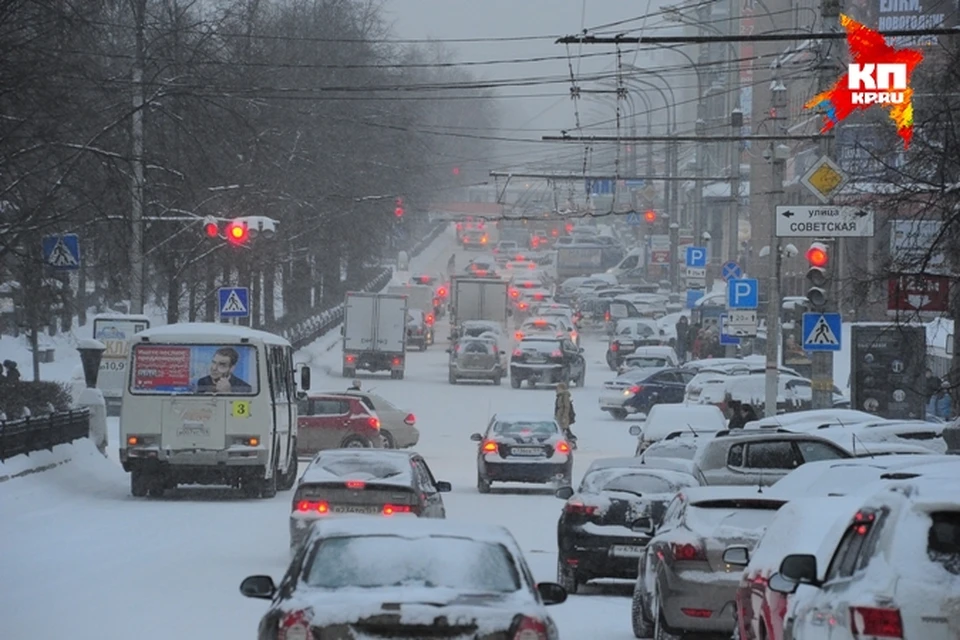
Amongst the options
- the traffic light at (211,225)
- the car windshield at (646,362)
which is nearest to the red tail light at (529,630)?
the traffic light at (211,225)

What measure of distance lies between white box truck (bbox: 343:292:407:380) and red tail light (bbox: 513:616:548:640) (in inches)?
2171

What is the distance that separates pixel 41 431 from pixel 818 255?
41.2 feet

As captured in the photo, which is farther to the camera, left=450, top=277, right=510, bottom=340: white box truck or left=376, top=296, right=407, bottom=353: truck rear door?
left=450, top=277, right=510, bottom=340: white box truck

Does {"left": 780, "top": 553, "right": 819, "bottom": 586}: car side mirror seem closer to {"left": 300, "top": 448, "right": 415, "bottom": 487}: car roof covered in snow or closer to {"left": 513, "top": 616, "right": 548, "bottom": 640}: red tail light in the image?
{"left": 513, "top": 616, "right": 548, "bottom": 640}: red tail light

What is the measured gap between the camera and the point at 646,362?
5969 centimetres

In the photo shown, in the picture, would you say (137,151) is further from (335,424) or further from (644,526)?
(644,526)

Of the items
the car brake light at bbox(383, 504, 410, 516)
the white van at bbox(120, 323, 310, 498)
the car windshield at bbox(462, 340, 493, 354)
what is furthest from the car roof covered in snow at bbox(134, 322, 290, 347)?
the car windshield at bbox(462, 340, 493, 354)

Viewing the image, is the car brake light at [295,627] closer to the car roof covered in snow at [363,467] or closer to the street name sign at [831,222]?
the car roof covered in snow at [363,467]

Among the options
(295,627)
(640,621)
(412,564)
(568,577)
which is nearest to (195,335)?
(568,577)

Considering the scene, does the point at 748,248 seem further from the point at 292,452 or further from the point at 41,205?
the point at 41,205

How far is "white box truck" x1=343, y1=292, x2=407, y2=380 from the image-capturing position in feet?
212

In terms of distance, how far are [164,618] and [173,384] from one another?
14.3 meters

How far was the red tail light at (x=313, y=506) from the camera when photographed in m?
20.7

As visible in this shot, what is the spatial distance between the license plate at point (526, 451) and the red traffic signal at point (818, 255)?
18.7 feet
